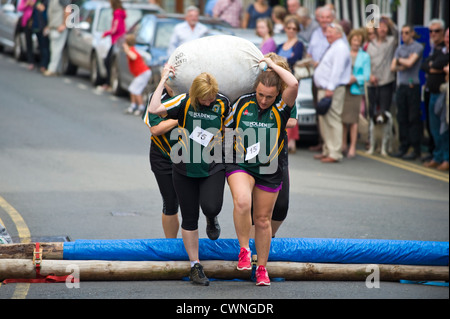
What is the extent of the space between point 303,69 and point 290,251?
753cm

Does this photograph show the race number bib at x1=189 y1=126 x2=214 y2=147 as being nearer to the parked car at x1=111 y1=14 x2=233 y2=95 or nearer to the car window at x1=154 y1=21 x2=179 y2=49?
the parked car at x1=111 y1=14 x2=233 y2=95

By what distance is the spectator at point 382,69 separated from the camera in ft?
49.3

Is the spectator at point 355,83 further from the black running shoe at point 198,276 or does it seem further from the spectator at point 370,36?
the black running shoe at point 198,276

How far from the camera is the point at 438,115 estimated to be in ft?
45.3

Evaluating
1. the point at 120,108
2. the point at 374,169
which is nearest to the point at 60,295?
the point at 374,169

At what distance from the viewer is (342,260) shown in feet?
24.4

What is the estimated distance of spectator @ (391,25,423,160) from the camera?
14.5 metres

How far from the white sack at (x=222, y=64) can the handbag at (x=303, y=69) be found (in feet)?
23.9

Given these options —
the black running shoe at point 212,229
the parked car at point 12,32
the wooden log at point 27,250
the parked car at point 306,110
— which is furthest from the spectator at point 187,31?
the wooden log at point 27,250

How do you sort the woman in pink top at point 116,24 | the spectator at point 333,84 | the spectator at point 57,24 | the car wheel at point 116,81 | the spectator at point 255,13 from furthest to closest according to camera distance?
the spectator at point 57,24 → the spectator at point 255,13 → the car wheel at point 116,81 → the woman in pink top at point 116,24 → the spectator at point 333,84

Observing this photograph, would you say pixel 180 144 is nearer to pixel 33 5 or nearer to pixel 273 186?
pixel 273 186

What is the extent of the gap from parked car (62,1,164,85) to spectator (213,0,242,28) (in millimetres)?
1519

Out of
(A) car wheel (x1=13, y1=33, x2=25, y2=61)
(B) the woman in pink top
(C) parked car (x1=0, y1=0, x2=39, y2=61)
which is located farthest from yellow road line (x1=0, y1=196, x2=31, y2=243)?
(A) car wheel (x1=13, y1=33, x2=25, y2=61)

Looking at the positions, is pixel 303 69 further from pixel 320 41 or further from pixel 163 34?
pixel 163 34
